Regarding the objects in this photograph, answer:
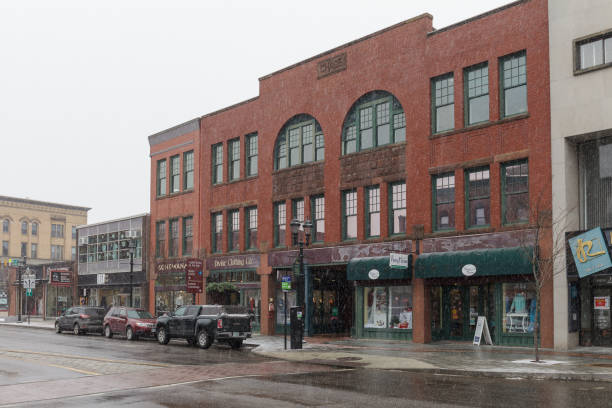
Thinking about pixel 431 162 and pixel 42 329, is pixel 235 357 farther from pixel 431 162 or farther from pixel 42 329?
pixel 42 329

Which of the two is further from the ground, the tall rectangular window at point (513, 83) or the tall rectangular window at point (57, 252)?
the tall rectangular window at point (513, 83)

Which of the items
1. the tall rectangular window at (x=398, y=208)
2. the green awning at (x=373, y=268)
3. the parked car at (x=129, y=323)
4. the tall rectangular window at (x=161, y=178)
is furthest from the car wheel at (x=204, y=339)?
the tall rectangular window at (x=161, y=178)

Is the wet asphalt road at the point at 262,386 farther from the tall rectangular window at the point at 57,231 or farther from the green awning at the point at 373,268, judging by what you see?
the tall rectangular window at the point at 57,231

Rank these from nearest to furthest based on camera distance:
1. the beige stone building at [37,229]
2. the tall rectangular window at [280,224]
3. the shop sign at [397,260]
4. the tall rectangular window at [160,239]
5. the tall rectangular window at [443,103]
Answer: the shop sign at [397,260], the tall rectangular window at [443,103], the tall rectangular window at [280,224], the tall rectangular window at [160,239], the beige stone building at [37,229]

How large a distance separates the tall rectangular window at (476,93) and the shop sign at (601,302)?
24.4 feet

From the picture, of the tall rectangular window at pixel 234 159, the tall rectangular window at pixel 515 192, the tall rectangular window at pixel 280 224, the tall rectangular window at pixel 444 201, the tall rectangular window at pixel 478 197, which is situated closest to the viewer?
the tall rectangular window at pixel 515 192

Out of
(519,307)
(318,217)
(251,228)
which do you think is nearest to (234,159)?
(251,228)

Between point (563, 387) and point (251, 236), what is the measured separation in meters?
23.2

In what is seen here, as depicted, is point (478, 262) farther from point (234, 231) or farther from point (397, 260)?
point (234, 231)

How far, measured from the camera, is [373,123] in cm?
2969

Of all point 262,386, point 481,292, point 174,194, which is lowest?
point 262,386

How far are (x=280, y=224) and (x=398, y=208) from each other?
774 centimetres

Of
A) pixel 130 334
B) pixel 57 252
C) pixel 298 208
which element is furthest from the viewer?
pixel 57 252

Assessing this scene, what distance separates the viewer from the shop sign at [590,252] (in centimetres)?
2131
